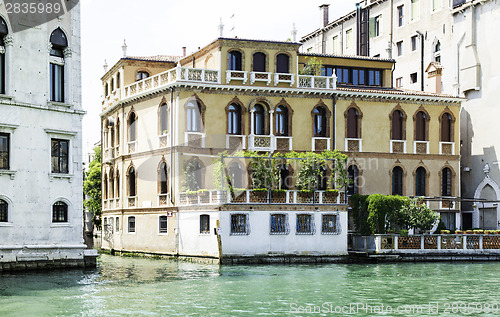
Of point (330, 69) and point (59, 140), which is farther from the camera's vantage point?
point (330, 69)

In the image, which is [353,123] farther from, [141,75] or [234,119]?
[141,75]

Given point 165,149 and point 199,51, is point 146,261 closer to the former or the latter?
A: point 165,149

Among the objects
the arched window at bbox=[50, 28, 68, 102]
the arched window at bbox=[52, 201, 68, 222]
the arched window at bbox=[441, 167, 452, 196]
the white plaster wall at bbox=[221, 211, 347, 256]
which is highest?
the arched window at bbox=[50, 28, 68, 102]

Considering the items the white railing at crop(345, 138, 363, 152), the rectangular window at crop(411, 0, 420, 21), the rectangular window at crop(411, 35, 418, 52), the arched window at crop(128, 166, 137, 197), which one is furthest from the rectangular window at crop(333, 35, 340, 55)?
the arched window at crop(128, 166, 137, 197)

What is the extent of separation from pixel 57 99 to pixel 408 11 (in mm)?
26850

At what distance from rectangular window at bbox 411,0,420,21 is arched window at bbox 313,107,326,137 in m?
12.1

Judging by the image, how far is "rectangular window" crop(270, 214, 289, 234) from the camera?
32812 millimetres

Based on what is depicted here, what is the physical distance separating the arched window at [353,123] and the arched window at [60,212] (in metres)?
16.6

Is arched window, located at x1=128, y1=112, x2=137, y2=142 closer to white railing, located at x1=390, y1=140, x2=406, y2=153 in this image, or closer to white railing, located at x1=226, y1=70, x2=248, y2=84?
white railing, located at x1=226, y1=70, x2=248, y2=84

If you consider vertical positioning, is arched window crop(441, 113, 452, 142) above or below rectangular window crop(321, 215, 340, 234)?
above

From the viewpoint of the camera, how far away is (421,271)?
95.0 ft

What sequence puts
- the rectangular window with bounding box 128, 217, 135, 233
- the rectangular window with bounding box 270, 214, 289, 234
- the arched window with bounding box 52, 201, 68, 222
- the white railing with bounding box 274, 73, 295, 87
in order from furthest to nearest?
the rectangular window with bounding box 128, 217, 135, 233 < the white railing with bounding box 274, 73, 295, 87 < the rectangular window with bounding box 270, 214, 289, 234 < the arched window with bounding box 52, 201, 68, 222

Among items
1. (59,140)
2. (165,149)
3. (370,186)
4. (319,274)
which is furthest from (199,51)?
(319,274)

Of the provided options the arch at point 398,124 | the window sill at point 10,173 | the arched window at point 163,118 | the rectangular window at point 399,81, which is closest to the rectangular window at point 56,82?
the window sill at point 10,173
